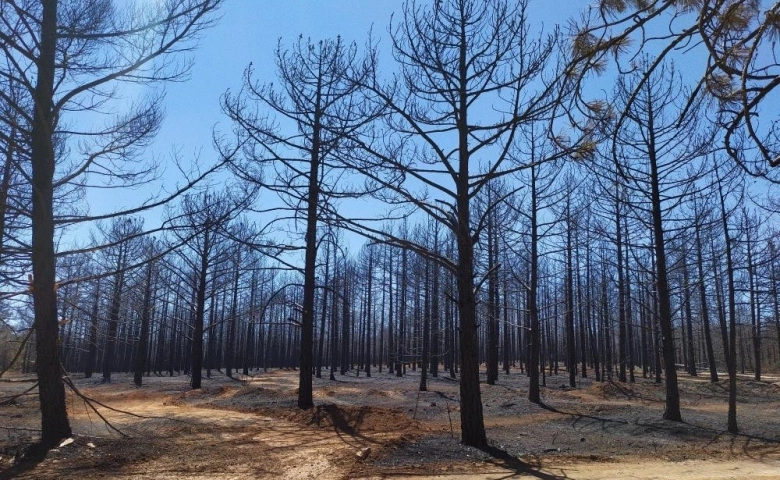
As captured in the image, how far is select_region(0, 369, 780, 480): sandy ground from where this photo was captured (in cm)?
729

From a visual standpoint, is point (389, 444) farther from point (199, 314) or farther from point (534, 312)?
point (199, 314)

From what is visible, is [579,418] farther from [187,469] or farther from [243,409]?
[187,469]

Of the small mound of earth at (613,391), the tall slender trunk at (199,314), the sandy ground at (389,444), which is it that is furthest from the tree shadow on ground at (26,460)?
the small mound of earth at (613,391)

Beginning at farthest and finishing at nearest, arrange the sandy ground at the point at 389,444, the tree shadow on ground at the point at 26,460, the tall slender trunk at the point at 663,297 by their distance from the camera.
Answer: the tall slender trunk at the point at 663,297 < the sandy ground at the point at 389,444 < the tree shadow on ground at the point at 26,460

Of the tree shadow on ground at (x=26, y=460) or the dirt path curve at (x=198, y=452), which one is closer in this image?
the tree shadow on ground at (x=26, y=460)

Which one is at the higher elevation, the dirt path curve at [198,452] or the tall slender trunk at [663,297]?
the tall slender trunk at [663,297]

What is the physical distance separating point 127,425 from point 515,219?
1317cm

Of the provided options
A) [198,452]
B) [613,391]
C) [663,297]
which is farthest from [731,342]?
[613,391]

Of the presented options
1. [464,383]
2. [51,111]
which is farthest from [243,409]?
[51,111]

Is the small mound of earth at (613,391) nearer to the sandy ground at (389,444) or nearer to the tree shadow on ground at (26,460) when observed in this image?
the sandy ground at (389,444)

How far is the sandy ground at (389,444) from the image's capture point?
729cm

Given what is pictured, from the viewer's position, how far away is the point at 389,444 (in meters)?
9.18

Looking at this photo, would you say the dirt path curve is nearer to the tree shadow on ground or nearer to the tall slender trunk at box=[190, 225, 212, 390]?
the tree shadow on ground

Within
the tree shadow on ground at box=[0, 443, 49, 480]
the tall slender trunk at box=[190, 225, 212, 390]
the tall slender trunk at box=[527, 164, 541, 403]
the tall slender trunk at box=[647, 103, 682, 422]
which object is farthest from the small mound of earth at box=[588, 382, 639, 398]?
the tree shadow on ground at box=[0, 443, 49, 480]
